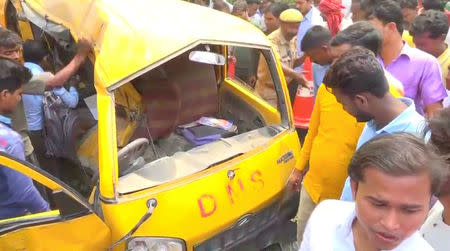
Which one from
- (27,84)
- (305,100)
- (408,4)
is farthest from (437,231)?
(408,4)

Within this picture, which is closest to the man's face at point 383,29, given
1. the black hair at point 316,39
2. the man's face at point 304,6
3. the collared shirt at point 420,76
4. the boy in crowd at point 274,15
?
the collared shirt at point 420,76

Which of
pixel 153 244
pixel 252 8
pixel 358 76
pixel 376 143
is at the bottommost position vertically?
pixel 252 8

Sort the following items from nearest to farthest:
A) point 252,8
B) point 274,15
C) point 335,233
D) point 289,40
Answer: point 335,233
point 289,40
point 274,15
point 252,8

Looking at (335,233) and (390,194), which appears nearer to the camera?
(390,194)

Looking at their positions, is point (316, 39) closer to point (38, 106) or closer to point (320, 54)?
point (320, 54)

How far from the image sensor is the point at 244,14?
696cm

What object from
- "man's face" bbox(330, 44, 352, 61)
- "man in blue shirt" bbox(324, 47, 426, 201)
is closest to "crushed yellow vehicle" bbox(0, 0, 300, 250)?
"man's face" bbox(330, 44, 352, 61)

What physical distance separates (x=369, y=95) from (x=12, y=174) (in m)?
1.73

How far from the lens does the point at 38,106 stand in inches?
146

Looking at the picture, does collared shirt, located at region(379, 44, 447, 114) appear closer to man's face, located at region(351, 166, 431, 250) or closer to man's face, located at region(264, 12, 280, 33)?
man's face, located at region(351, 166, 431, 250)

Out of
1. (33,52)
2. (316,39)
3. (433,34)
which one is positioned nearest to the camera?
(316,39)

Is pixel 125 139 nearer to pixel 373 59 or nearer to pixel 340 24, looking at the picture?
pixel 373 59

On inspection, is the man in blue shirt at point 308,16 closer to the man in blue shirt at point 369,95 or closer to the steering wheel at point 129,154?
the steering wheel at point 129,154

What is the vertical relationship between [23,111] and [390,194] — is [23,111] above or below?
below
